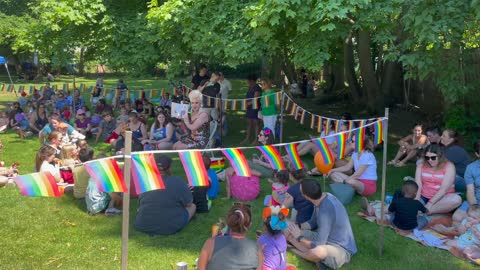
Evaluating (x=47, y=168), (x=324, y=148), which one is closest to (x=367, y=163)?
(x=324, y=148)

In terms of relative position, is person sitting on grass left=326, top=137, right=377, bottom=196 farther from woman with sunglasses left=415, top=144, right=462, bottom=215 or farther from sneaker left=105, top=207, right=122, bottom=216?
sneaker left=105, top=207, right=122, bottom=216

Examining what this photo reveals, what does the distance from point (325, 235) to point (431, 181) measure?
96.0 inches

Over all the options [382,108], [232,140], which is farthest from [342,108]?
[232,140]

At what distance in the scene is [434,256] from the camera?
18.6ft

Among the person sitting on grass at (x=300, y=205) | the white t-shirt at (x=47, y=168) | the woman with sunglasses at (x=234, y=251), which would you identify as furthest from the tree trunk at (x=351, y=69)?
the woman with sunglasses at (x=234, y=251)

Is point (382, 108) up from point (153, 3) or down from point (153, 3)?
down

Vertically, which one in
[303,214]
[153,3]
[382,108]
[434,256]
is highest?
[153,3]

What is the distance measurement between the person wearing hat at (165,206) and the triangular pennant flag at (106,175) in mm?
1683

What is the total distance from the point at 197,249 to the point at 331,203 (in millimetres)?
1734

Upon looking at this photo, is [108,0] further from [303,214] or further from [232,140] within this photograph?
[303,214]

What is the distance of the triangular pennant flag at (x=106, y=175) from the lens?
13.6 ft

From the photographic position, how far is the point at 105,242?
5.89 metres

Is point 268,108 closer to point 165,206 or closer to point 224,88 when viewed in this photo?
Answer: point 224,88

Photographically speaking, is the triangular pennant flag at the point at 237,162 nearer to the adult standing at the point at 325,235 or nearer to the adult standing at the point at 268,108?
the adult standing at the point at 325,235
